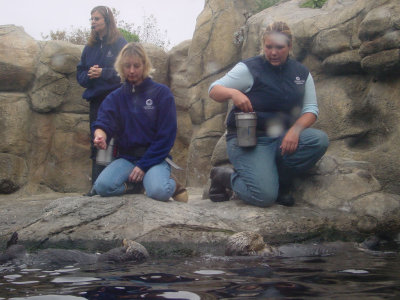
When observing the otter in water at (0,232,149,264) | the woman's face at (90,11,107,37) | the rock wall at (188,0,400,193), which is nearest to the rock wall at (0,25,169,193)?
the woman's face at (90,11,107,37)

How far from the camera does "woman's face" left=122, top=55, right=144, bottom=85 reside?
5129mm

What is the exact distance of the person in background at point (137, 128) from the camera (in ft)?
16.5

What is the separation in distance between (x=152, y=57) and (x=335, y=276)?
8571 millimetres

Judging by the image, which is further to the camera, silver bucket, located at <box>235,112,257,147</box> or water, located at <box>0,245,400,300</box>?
silver bucket, located at <box>235,112,257,147</box>

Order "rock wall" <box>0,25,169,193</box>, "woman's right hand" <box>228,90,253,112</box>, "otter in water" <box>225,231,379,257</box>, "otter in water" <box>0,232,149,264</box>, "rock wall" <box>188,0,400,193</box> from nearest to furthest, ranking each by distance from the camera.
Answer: "otter in water" <box>0,232,149,264</box> < "otter in water" <box>225,231,379,257</box> < "woman's right hand" <box>228,90,253,112</box> < "rock wall" <box>188,0,400,193</box> < "rock wall" <box>0,25,169,193</box>

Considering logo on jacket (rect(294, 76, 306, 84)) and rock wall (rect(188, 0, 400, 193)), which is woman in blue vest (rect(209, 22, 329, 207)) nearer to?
logo on jacket (rect(294, 76, 306, 84))

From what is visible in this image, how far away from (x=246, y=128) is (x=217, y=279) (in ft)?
6.74

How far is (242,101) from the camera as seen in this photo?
4.73m

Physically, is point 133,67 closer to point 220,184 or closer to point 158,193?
point 158,193

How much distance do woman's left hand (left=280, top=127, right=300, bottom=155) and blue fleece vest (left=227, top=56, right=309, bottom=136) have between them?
24 cm

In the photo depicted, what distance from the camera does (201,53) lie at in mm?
10391

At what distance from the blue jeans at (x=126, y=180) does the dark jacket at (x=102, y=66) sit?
1565 mm

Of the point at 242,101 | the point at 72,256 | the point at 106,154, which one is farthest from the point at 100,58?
the point at 72,256

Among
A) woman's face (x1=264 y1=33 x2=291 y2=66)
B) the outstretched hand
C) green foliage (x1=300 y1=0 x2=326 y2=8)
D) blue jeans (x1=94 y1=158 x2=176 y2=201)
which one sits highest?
green foliage (x1=300 y1=0 x2=326 y2=8)
